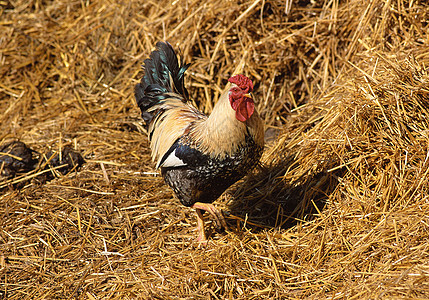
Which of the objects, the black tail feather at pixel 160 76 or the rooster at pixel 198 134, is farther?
the black tail feather at pixel 160 76

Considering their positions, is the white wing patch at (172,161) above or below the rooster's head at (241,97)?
below

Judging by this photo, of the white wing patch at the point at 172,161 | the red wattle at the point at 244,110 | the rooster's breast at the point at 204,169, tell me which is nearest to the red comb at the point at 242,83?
the red wattle at the point at 244,110

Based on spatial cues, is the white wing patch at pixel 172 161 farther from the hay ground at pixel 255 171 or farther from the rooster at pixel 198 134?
the hay ground at pixel 255 171

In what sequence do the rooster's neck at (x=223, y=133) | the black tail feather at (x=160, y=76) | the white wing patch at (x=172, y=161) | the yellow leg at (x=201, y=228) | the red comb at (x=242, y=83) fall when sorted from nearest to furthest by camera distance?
the red comb at (x=242, y=83) < the rooster's neck at (x=223, y=133) < the white wing patch at (x=172, y=161) < the yellow leg at (x=201, y=228) < the black tail feather at (x=160, y=76)

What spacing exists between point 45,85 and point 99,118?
3.87 ft

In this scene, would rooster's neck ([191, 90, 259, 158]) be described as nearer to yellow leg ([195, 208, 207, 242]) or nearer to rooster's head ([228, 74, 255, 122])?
rooster's head ([228, 74, 255, 122])

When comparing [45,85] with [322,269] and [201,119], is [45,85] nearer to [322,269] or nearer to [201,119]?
[201,119]

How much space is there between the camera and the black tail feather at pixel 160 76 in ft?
14.3

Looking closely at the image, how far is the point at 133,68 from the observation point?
240 inches

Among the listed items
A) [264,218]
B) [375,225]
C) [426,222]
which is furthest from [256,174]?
[426,222]

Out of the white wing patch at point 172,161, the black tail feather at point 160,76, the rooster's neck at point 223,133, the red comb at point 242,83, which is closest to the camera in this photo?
the red comb at point 242,83

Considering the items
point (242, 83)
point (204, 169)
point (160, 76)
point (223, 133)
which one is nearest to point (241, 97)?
point (242, 83)

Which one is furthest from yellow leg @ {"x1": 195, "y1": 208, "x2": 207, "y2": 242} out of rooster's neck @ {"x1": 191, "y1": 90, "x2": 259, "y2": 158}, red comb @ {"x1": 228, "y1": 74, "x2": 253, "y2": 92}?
red comb @ {"x1": 228, "y1": 74, "x2": 253, "y2": 92}

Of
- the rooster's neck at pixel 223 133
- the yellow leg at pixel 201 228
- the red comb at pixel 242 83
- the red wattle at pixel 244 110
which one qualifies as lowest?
the yellow leg at pixel 201 228
